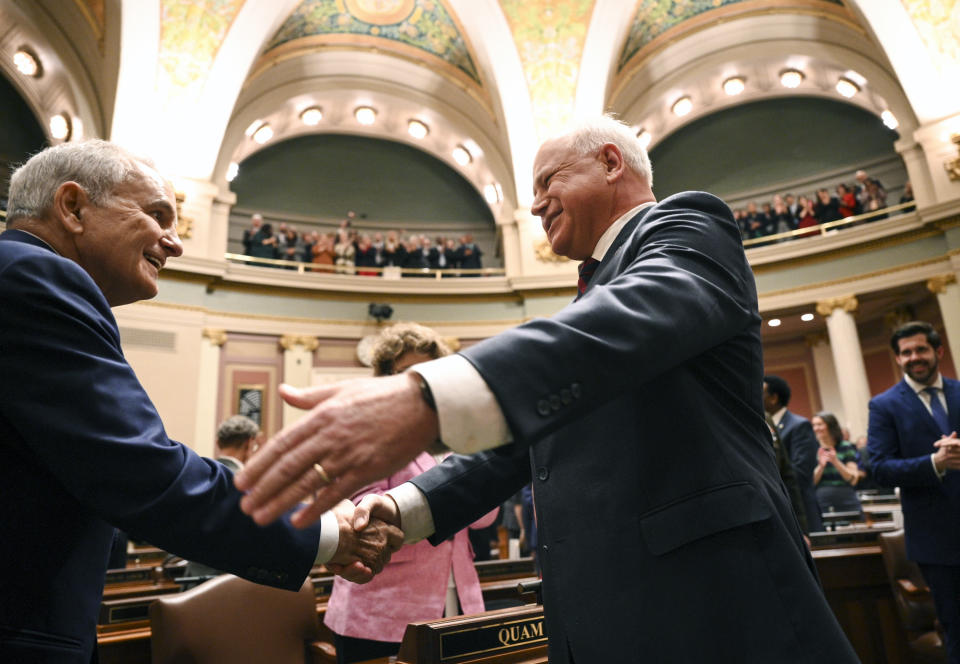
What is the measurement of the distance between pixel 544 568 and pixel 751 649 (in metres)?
0.40

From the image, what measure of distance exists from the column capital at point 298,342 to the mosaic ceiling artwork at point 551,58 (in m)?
5.69

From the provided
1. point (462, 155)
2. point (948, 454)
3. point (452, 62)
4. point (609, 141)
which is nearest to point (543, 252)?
point (462, 155)

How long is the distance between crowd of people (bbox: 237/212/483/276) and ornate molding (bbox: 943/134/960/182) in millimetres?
8361

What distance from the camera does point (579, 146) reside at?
1.68 meters

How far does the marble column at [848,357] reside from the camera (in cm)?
1153

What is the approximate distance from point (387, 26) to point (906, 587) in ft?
44.3

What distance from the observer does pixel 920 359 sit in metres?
3.23

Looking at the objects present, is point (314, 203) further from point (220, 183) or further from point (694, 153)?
point (694, 153)

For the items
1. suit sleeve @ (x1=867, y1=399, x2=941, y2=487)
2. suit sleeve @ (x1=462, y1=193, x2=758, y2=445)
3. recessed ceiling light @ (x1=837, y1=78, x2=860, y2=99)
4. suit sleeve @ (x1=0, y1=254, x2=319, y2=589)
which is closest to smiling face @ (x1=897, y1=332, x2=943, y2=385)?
suit sleeve @ (x1=867, y1=399, x2=941, y2=487)

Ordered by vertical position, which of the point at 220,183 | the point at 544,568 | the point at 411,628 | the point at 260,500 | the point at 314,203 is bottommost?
the point at 411,628

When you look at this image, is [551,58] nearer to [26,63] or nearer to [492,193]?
[492,193]

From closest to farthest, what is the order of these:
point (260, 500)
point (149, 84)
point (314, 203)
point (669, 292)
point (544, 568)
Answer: point (260, 500), point (669, 292), point (544, 568), point (149, 84), point (314, 203)

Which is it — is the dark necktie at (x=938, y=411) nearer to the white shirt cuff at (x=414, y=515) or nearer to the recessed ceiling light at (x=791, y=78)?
the white shirt cuff at (x=414, y=515)

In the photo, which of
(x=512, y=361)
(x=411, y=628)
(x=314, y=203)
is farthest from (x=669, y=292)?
(x=314, y=203)
